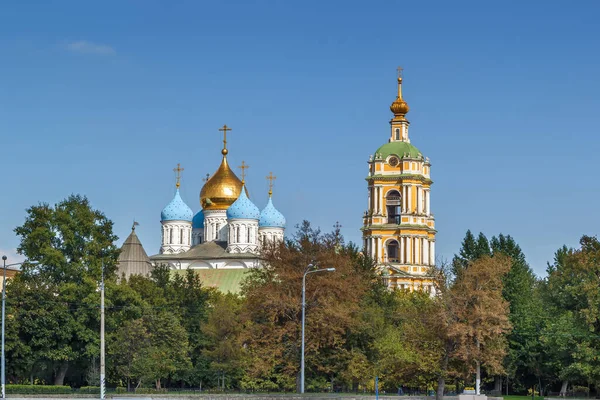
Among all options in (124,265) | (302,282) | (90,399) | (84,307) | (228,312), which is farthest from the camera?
(124,265)

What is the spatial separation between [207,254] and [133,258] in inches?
854

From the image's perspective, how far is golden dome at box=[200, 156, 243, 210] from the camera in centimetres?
15225

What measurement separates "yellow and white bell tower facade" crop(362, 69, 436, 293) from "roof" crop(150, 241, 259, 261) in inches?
589

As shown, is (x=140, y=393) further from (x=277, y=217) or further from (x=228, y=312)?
(x=277, y=217)

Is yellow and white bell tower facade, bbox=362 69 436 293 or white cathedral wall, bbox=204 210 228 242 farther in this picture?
white cathedral wall, bbox=204 210 228 242

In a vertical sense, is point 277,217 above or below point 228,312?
above

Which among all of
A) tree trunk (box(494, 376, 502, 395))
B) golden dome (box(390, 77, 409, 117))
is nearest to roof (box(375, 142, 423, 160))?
golden dome (box(390, 77, 409, 117))

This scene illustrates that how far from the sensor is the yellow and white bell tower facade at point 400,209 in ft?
464

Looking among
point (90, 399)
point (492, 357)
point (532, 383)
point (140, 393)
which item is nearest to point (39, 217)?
point (140, 393)

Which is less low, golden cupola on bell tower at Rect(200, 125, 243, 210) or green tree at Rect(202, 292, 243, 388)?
golden cupola on bell tower at Rect(200, 125, 243, 210)

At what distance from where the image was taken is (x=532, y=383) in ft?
260

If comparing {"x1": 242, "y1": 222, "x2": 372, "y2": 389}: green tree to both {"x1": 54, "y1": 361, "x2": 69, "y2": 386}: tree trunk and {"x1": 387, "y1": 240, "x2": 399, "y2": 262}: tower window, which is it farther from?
{"x1": 387, "y1": 240, "x2": 399, "y2": 262}: tower window

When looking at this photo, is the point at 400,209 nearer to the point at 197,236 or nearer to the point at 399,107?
the point at 399,107

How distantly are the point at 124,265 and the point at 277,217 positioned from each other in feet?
94.4
